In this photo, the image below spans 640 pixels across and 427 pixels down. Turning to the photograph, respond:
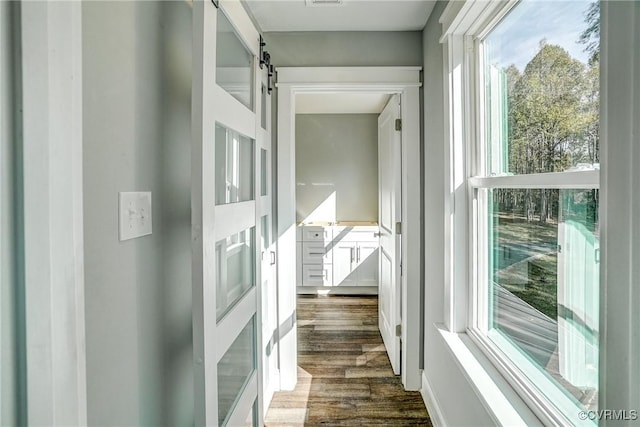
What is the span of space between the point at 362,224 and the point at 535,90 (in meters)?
3.57

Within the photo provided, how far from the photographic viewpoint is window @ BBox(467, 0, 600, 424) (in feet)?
3.19

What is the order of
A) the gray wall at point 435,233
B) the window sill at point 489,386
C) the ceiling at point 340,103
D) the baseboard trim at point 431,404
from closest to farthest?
the window sill at point 489,386, the gray wall at point 435,233, the baseboard trim at point 431,404, the ceiling at point 340,103

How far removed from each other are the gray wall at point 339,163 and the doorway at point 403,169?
2.54 metres

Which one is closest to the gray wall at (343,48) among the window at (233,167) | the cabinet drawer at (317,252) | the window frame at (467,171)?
the window frame at (467,171)

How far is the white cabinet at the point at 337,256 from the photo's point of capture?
4.53m

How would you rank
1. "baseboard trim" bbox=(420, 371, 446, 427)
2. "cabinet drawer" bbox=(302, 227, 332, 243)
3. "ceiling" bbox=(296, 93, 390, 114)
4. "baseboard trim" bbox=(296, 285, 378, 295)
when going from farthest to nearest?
"baseboard trim" bbox=(296, 285, 378, 295) < "cabinet drawer" bbox=(302, 227, 332, 243) < "ceiling" bbox=(296, 93, 390, 114) < "baseboard trim" bbox=(420, 371, 446, 427)

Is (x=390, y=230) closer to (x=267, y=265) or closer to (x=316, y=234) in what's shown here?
(x=267, y=265)

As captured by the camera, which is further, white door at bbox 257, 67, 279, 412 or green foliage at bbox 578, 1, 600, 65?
white door at bbox 257, 67, 279, 412

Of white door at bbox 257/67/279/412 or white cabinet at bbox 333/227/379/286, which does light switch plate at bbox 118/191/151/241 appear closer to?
white door at bbox 257/67/279/412

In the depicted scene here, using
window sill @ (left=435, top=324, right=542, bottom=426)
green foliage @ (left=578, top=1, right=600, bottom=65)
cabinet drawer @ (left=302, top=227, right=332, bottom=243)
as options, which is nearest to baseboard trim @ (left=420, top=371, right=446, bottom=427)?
window sill @ (left=435, top=324, right=542, bottom=426)

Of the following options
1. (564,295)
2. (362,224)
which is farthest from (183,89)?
(362,224)

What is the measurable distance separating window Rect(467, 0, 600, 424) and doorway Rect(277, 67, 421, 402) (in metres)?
0.68

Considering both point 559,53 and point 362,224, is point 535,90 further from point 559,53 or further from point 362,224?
→ point 362,224

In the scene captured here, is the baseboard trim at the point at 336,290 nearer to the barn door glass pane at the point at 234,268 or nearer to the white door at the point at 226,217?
the white door at the point at 226,217
